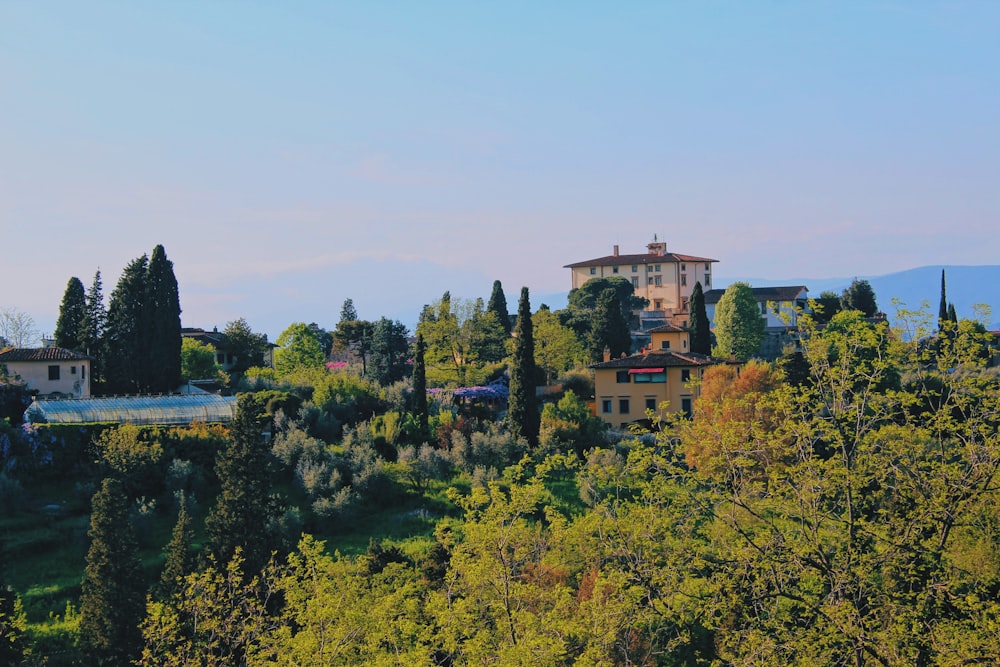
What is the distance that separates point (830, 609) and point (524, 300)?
4125cm

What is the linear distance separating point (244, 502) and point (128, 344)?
23.3m

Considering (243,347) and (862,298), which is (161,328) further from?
(862,298)

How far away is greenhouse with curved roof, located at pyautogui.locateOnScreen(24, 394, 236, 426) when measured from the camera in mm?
43656

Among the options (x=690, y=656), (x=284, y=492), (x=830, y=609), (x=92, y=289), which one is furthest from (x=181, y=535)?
(x=92, y=289)

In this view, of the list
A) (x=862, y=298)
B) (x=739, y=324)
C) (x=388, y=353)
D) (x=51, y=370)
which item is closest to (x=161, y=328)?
(x=51, y=370)

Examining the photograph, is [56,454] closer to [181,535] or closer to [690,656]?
[181,535]

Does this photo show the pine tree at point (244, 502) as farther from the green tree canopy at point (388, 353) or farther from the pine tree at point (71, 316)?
the green tree canopy at point (388, 353)

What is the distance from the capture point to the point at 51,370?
5016 cm

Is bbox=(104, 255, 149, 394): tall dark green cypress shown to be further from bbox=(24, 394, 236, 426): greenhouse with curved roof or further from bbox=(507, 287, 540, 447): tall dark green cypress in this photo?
bbox=(507, 287, 540, 447): tall dark green cypress

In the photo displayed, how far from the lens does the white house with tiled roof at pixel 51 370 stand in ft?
163

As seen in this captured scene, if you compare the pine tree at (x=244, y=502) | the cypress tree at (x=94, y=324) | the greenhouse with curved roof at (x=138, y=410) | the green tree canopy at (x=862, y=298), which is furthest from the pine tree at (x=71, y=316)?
the green tree canopy at (x=862, y=298)

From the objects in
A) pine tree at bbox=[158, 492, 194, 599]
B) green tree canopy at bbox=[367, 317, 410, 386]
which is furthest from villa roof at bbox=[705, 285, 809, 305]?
pine tree at bbox=[158, 492, 194, 599]

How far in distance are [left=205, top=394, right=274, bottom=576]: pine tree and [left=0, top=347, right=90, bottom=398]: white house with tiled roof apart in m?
19.6

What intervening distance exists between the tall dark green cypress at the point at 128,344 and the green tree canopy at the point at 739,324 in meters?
39.5
